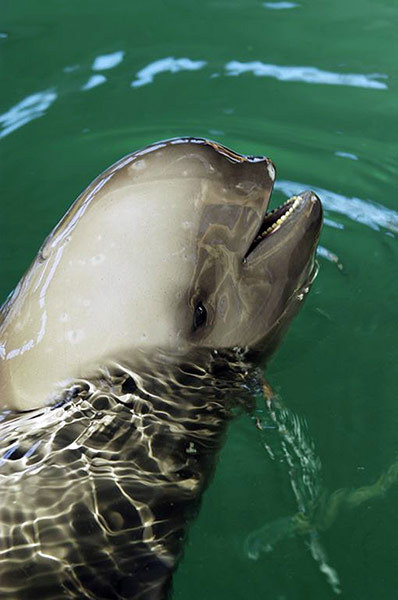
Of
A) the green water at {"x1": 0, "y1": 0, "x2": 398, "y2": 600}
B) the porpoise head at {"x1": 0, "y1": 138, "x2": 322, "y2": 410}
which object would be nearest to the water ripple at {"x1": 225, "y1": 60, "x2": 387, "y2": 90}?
the green water at {"x1": 0, "y1": 0, "x2": 398, "y2": 600}

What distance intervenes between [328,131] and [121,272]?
14.6 feet

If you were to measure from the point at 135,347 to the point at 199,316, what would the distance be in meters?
0.33

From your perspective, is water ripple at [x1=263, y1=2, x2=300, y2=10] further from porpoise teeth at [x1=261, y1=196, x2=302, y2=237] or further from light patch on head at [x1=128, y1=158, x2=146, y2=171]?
light patch on head at [x1=128, y1=158, x2=146, y2=171]

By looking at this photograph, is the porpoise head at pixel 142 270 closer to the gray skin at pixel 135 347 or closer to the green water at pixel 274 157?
the gray skin at pixel 135 347

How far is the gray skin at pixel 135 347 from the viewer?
143 inches

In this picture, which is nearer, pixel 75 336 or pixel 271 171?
pixel 75 336

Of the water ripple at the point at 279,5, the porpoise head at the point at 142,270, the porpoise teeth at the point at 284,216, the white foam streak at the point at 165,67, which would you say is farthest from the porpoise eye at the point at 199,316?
the water ripple at the point at 279,5

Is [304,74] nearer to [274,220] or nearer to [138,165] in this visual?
[274,220]

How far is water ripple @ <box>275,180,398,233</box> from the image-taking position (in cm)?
665

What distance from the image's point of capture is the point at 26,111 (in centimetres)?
816

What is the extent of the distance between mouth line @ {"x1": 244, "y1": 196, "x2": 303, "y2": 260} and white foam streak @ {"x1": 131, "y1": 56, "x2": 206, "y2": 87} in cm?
465

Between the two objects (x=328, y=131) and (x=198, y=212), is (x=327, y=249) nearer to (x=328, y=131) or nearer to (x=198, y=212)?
(x=328, y=131)

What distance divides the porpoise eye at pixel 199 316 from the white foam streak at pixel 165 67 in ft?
16.5

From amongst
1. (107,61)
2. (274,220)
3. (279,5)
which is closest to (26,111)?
(107,61)
